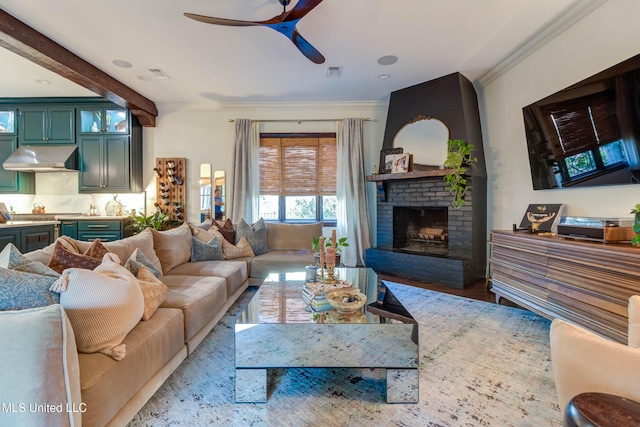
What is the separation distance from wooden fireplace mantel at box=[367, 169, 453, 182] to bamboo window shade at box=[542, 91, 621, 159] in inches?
43.9

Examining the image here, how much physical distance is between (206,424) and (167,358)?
448 millimetres

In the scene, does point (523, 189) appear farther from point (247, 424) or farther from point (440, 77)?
point (247, 424)

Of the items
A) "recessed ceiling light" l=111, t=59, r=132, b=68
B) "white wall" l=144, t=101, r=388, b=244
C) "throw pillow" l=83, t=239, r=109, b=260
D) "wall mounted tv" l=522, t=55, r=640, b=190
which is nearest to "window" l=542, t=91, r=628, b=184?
"wall mounted tv" l=522, t=55, r=640, b=190

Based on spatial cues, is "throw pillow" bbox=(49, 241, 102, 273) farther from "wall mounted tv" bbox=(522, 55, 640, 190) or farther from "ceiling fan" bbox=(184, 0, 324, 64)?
"wall mounted tv" bbox=(522, 55, 640, 190)

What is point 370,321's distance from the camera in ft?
5.35

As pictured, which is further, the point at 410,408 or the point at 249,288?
the point at 249,288

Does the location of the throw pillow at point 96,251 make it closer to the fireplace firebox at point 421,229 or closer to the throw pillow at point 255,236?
the throw pillow at point 255,236

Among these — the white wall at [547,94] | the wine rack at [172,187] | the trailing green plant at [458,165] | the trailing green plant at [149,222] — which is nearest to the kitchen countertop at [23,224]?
the trailing green plant at [149,222]

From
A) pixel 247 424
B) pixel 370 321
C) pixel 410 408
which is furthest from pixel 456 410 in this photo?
pixel 247 424

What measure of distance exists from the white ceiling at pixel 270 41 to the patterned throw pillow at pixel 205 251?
2.19 metres

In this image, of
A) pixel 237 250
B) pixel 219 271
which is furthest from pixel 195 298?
pixel 237 250

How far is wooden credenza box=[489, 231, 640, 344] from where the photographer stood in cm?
182

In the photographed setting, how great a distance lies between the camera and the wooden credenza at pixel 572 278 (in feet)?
5.96

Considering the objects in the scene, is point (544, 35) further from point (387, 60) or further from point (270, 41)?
point (270, 41)
